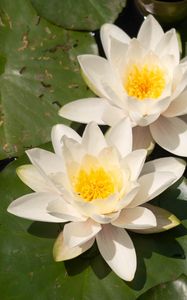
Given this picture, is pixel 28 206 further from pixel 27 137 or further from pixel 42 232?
pixel 27 137

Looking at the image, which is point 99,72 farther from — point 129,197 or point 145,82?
point 129,197

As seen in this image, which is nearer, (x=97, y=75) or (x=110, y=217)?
(x=110, y=217)

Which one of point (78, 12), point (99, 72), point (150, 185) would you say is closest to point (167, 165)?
point (150, 185)

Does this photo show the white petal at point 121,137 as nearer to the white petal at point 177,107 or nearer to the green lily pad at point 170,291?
the white petal at point 177,107

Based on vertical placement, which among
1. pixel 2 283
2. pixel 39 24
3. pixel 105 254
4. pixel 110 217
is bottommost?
pixel 2 283

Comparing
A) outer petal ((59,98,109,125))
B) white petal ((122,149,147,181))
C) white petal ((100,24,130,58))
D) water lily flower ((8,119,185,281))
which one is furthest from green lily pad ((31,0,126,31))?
white petal ((122,149,147,181))

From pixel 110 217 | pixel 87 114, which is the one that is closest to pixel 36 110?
pixel 87 114

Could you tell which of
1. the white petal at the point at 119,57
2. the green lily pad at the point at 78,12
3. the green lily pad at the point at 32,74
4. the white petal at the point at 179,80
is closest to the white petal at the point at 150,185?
the white petal at the point at 179,80
